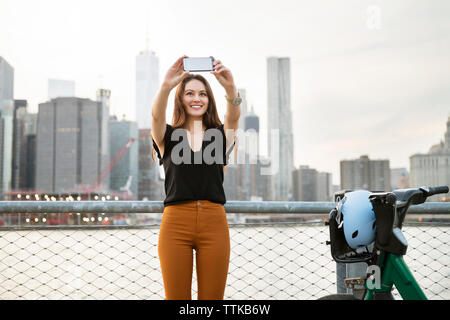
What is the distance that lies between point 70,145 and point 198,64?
297 ft

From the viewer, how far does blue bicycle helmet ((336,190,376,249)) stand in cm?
160

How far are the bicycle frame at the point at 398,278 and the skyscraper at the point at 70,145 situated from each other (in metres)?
84.6

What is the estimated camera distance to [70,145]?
284 ft

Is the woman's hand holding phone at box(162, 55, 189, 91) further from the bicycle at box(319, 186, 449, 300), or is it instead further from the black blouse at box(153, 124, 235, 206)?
the bicycle at box(319, 186, 449, 300)

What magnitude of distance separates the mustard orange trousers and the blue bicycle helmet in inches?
29.3

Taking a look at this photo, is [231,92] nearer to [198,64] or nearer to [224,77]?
[224,77]

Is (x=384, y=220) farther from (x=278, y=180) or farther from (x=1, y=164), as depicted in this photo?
(x=1, y=164)

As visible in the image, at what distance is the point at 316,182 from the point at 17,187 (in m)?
62.4

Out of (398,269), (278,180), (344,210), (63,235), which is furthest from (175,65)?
(278,180)

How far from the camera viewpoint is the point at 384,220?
1552mm

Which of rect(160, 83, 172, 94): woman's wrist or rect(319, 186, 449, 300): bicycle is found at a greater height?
rect(160, 83, 172, 94): woman's wrist

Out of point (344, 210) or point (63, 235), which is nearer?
point (344, 210)

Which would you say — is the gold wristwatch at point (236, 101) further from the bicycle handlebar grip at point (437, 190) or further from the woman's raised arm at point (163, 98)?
the bicycle handlebar grip at point (437, 190)

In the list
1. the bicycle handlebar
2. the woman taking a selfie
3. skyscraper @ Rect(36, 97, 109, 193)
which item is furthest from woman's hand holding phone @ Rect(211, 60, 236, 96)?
skyscraper @ Rect(36, 97, 109, 193)
